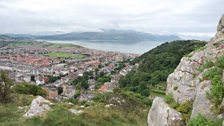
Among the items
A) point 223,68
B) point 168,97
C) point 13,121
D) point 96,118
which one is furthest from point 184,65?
point 13,121

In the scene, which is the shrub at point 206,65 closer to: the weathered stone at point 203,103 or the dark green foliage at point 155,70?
the weathered stone at point 203,103

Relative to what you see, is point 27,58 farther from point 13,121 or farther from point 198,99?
point 198,99

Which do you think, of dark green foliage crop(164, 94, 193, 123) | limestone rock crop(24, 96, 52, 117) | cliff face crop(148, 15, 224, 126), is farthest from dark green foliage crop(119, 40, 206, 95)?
dark green foliage crop(164, 94, 193, 123)

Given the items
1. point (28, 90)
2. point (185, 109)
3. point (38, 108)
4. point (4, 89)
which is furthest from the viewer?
point (28, 90)

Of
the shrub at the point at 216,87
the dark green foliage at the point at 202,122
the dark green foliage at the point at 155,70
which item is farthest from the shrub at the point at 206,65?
the dark green foliage at the point at 155,70

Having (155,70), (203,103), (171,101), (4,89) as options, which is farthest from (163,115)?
(155,70)

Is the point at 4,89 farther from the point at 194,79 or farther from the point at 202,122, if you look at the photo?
the point at 202,122

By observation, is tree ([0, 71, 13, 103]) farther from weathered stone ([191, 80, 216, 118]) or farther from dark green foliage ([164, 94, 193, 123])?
weathered stone ([191, 80, 216, 118])
